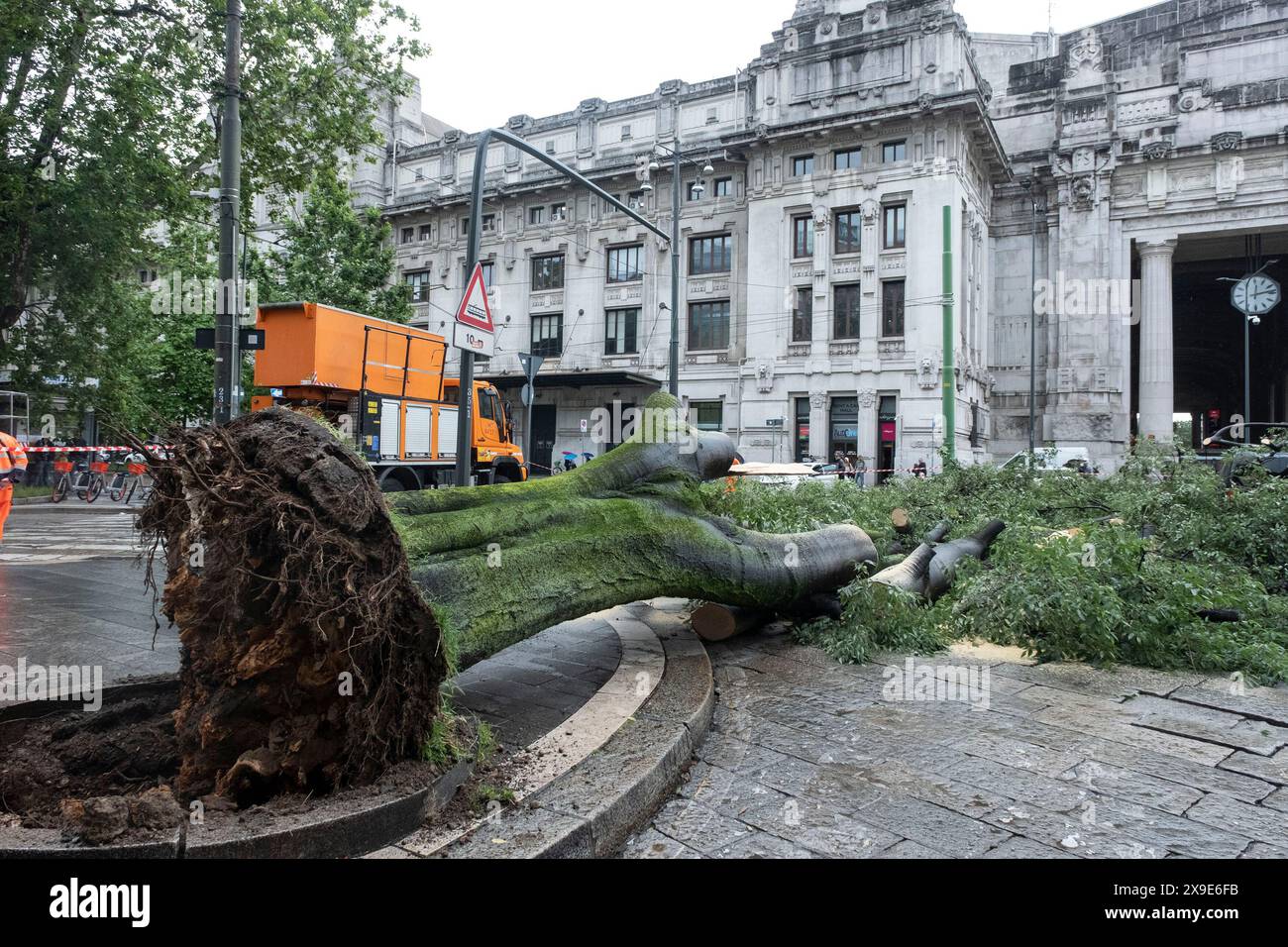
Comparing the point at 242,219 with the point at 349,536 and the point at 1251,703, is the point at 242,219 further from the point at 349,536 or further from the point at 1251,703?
the point at 1251,703

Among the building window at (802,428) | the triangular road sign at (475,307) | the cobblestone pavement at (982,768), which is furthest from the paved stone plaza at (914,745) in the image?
the building window at (802,428)

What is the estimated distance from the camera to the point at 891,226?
3228cm

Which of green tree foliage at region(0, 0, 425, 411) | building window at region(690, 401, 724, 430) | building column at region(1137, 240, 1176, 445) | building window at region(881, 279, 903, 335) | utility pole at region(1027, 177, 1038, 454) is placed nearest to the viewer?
green tree foliage at region(0, 0, 425, 411)

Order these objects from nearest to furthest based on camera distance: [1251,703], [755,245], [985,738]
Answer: [985,738] < [1251,703] < [755,245]

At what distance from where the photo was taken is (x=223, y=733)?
8.74 feet

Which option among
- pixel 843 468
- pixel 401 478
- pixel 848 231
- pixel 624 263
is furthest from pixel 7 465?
pixel 624 263

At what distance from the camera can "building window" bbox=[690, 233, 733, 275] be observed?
1422 inches

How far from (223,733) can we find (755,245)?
3408cm

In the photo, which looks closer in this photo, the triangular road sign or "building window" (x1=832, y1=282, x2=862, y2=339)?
the triangular road sign

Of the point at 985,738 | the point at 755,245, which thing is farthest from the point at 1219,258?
the point at 985,738

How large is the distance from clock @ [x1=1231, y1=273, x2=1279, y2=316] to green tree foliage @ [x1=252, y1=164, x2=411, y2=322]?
29331 mm

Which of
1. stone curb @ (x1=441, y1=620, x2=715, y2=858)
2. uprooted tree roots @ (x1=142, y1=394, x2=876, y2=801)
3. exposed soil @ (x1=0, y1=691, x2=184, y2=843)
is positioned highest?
uprooted tree roots @ (x1=142, y1=394, x2=876, y2=801)

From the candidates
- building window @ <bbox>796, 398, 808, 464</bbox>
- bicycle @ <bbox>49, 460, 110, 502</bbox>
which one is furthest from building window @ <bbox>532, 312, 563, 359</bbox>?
bicycle @ <bbox>49, 460, 110, 502</bbox>

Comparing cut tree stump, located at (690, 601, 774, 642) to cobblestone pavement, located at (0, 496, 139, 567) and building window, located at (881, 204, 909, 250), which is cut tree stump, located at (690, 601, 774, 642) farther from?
building window, located at (881, 204, 909, 250)
